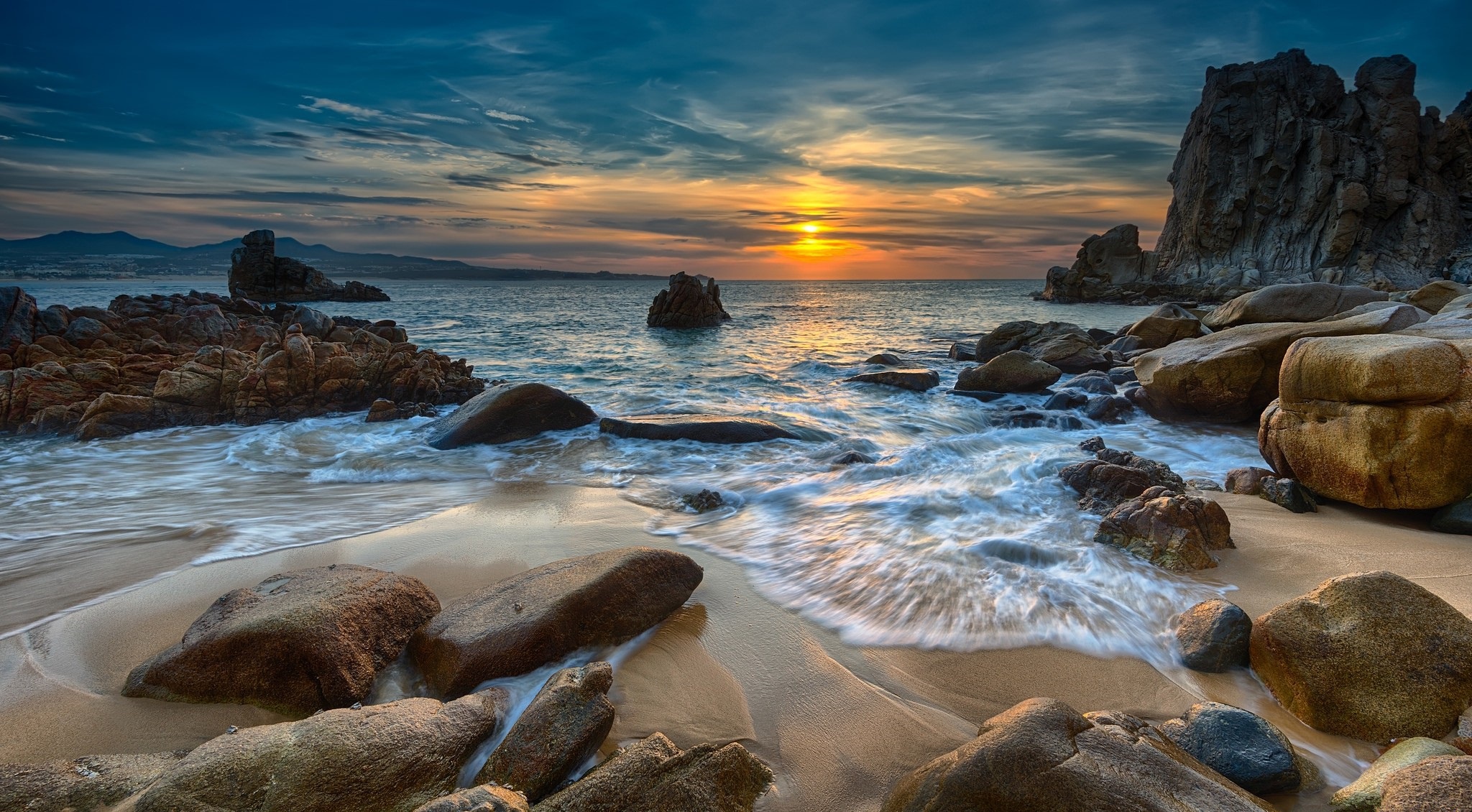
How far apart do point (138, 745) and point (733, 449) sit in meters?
6.28

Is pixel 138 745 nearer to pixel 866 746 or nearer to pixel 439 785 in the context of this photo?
pixel 439 785

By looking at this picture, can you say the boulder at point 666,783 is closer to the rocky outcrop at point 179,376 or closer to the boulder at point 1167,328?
the rocky outcrop at point 179,376

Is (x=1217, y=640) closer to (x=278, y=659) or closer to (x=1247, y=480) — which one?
(x=1247, y=480)

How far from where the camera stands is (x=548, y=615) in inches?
131

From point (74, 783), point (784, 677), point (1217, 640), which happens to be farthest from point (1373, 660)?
point (74, 783)

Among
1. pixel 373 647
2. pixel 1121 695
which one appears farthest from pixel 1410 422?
pixel 373 647

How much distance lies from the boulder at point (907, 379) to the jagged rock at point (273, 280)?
176ft

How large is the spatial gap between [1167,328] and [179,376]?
19.6 metres

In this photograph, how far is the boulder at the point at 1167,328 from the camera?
1468 cm

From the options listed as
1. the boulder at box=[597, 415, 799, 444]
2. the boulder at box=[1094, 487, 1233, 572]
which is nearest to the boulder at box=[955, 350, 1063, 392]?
the boulder at box=[597, 415, 799, 444]

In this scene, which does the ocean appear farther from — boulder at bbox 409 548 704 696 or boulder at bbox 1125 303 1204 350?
boulder at bbox 1125 303 1204 350

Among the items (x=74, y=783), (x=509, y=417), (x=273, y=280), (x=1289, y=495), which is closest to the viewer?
(x=74, y=783)

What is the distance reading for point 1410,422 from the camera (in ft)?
15.3

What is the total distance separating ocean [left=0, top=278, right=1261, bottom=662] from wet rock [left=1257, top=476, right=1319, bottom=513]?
4.24ft
